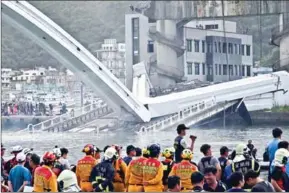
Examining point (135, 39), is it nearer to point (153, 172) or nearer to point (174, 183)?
point (153, 172)

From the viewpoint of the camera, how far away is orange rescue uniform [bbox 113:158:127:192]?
7552 mm

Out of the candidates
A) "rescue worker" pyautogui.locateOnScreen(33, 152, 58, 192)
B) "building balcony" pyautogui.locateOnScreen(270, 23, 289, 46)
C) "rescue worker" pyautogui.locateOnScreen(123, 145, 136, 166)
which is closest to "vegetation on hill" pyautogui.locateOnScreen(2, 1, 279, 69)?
"building balcony" pyautogui.locateOnScreen(270, 23, 289, 46)

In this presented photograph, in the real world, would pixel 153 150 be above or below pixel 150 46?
below

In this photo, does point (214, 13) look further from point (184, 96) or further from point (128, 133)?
point (128, 133)

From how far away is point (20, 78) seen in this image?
34719 mm

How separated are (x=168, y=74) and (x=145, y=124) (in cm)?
718

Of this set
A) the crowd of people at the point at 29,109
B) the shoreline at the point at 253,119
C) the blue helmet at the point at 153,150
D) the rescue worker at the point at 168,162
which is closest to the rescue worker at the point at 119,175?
the rescue worker at the point at 168,162

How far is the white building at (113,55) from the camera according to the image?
120ft

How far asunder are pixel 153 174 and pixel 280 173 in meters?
1.06

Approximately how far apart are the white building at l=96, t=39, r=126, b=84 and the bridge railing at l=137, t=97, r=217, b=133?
9.38 meters

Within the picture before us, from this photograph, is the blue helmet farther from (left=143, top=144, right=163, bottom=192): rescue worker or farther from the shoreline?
the shoreline

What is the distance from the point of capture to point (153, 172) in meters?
7.18

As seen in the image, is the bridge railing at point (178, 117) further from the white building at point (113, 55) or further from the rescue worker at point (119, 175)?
the rescue worker at point (119, 175)

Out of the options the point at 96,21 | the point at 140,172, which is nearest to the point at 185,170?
the point at 140,172
